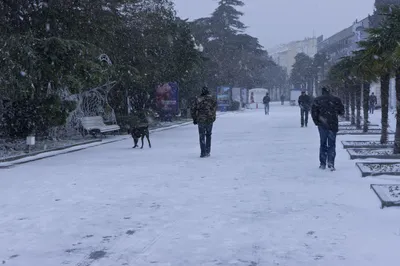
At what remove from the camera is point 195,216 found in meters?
6.70

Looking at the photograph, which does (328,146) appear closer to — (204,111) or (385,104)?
(204,111)

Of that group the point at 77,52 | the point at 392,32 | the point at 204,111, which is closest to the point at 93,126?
the point at 77,52

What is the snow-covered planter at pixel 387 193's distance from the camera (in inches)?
277

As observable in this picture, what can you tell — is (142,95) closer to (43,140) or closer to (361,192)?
(43,140)

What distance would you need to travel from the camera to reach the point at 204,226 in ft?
20.2

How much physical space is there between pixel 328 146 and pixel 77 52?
299 inches

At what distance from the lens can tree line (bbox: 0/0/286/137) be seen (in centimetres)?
1382

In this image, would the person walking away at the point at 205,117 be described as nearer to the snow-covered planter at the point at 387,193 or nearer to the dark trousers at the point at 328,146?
the dark trousers at the point at 328,146

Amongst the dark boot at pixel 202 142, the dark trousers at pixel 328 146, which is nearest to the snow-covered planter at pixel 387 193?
the dark trousers at pixel 328 146

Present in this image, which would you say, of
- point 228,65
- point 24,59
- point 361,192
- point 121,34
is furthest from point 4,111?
point 228,65

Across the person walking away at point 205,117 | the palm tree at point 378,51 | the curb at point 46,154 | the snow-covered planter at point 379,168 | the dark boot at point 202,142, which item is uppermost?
the palm tree at point 378,51

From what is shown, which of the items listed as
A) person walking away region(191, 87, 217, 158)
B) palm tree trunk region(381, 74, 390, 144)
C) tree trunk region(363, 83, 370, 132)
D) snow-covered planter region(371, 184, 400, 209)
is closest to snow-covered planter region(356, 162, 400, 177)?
snow-covered planter region(371, 184, 400, 209)

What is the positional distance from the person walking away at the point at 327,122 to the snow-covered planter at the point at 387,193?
2402 millimetres

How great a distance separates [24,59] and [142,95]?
57.1 ft
